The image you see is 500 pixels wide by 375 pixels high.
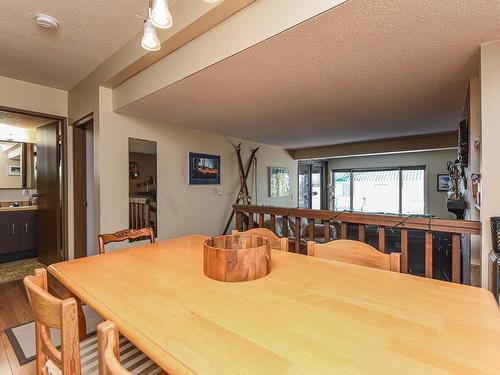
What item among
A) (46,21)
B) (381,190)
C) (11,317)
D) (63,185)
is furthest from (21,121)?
(381,190)

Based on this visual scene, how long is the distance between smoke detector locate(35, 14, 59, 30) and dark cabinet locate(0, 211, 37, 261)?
3340 mm

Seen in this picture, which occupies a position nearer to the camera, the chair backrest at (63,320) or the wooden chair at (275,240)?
the chair backrest at (63,320)

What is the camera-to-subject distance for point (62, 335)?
73cm

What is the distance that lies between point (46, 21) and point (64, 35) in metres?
0.20

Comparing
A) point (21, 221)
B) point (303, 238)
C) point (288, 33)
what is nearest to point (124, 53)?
point (288, 33)

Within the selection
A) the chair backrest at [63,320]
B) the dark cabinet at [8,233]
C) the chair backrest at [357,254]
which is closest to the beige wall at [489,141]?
the chair backrest at [357,254]

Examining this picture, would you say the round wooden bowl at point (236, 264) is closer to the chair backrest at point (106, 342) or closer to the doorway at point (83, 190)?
the chair backrest at point (106, 342)

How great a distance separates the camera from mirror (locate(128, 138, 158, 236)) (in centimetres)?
309

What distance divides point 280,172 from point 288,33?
435cm

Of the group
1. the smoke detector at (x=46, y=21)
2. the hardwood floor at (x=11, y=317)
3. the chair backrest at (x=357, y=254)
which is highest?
the smoke detector at (x=46, y=21)

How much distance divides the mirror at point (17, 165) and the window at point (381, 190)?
719 centimetres

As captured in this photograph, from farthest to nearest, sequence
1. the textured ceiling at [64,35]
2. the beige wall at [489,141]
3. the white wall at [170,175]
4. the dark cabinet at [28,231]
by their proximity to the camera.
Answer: the dark cabinet at [28,231] → the white wall at [170,175] → the textured ceiling at [64,35] → the beige wall at [489,141]

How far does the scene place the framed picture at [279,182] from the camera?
5.48 meters

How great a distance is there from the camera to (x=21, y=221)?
410 centimetres
